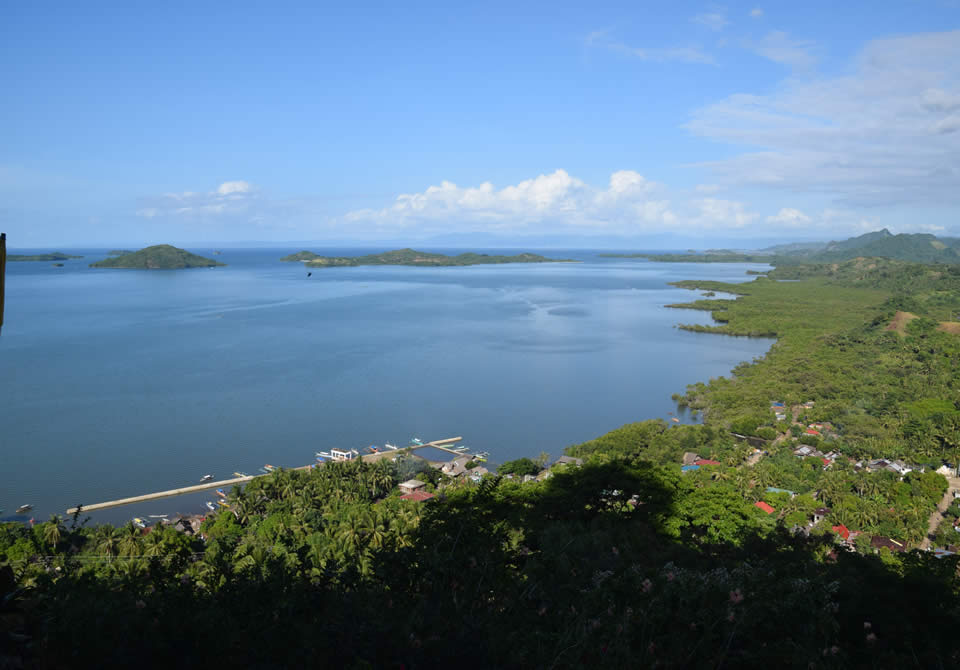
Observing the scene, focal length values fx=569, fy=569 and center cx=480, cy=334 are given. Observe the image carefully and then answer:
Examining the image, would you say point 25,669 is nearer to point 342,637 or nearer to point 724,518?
point 342,637

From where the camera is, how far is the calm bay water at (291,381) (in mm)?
17531

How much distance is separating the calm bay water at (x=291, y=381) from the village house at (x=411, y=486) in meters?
4.12

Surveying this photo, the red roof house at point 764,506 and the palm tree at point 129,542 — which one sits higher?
the palm tree at point 129,542

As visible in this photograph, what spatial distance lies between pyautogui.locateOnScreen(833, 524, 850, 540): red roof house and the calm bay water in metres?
8.37

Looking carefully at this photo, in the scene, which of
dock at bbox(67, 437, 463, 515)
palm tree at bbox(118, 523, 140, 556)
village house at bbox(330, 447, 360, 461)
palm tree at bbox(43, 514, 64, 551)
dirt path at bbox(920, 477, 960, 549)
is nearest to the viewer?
palm tree at bbox(118, 523, 140, 556)

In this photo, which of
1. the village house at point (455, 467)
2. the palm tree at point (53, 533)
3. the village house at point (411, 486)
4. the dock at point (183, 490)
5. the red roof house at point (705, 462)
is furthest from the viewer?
the red roof house at point (705, 462)

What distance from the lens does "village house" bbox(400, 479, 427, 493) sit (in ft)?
47.6

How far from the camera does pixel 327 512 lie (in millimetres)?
12406

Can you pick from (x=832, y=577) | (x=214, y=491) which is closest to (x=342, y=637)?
(x=832, y=577)

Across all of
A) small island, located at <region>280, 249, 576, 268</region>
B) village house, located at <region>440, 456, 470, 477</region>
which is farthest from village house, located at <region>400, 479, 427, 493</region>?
small island, located at <region>280, 249, 576, 268</region>

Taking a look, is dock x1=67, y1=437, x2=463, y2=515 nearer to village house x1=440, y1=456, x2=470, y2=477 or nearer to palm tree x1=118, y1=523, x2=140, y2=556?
village house x1=440, y1=456, x2=470, y2=477

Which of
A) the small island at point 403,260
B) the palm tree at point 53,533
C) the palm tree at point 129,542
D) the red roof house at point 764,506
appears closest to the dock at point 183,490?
the palm tree at point 53,533

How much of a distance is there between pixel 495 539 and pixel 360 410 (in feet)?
60.5

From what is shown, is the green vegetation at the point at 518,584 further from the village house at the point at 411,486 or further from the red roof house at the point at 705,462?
the red roof house at the point at 705,462
